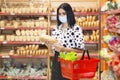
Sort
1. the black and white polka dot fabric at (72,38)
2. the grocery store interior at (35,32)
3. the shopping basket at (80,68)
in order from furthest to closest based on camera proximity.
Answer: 1. the grocery store interior at (35,32)
2. the black and white polka dot fabric at (72,38)
3. the shopping basket at (80,68)

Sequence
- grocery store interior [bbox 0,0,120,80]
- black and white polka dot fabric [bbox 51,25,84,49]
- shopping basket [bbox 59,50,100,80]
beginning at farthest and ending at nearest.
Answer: grocery store interior [bbox 0,0,120,80] → black and white polka dot fabric [bbox 51,25,84,49] → shopping basket [bbox 59,50,100,80]

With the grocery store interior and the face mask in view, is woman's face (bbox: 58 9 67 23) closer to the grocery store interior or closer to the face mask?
the face mask

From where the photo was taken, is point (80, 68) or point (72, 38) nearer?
point (80, 68)

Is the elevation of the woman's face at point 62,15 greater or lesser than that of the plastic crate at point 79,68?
greater

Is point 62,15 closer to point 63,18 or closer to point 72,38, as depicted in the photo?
point 63,18

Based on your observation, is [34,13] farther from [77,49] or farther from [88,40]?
[77,49]

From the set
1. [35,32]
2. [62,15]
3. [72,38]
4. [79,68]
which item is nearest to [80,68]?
[79,68]

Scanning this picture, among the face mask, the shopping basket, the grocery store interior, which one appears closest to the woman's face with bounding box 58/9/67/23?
the face mask

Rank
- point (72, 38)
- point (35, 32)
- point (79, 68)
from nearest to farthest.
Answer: point (79, 68) < point (72, 38) < point (35, 32)

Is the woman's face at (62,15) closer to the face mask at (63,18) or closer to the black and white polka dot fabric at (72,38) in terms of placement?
the face mask at (63,18)

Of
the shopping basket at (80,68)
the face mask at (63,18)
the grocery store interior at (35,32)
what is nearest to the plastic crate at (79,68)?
the shopping basket at (80,68)

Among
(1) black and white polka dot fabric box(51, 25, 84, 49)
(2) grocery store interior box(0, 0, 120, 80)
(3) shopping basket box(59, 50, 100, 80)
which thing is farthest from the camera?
(2) grocery store interior box(0, 0, 120, 80)

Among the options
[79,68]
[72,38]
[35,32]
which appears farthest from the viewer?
[35,32]

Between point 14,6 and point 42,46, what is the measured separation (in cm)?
128
